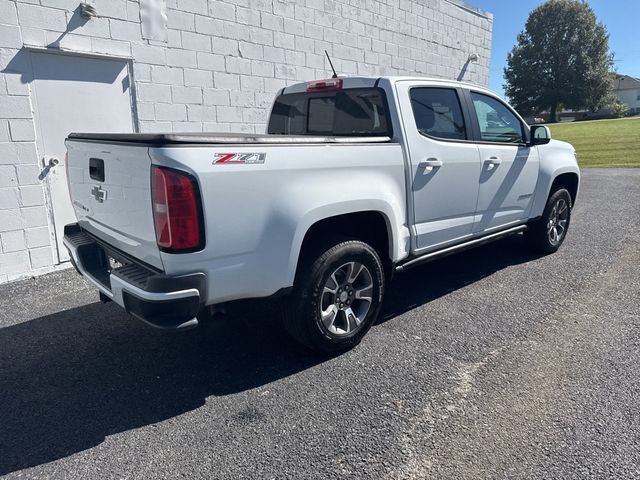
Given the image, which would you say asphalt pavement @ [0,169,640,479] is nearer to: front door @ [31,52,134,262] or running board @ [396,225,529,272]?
running board @ [396,225,529,272]

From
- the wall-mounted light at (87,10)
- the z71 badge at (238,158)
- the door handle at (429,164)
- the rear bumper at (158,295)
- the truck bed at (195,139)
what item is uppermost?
the wall-mounted light at (87,10)

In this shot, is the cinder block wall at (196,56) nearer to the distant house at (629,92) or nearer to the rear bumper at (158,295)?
the rear bumper at (158,295)

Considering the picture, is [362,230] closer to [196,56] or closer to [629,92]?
[196,56]

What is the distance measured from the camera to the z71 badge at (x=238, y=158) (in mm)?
2625

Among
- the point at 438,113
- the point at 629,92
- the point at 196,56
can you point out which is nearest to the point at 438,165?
the point at 438,113

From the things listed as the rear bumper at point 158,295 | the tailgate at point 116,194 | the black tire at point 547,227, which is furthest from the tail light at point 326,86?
the black tire at point 547,227

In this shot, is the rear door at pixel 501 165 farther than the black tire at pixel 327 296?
Yes

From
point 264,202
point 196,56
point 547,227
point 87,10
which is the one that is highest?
point 87,10

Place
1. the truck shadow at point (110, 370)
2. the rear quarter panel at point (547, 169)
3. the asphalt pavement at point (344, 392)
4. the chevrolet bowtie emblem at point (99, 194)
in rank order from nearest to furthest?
the asphalt pavement at point (344, 392) → the truck shadow at point (110, 370) → the chevrolet bowtie emblem at point (99, 194) → the rear quarter panel at point (547, 169)

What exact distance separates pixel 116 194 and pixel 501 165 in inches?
143

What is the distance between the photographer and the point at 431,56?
10.6 metres

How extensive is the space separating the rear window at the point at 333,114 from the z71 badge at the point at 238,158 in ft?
4.59

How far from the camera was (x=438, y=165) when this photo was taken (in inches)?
158

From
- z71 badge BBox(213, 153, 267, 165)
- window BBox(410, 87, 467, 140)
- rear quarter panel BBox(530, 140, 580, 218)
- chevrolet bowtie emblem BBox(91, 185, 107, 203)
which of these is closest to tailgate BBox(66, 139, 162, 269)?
chevrolet bowtie emblem BBox(91, 185, 107, 203)
